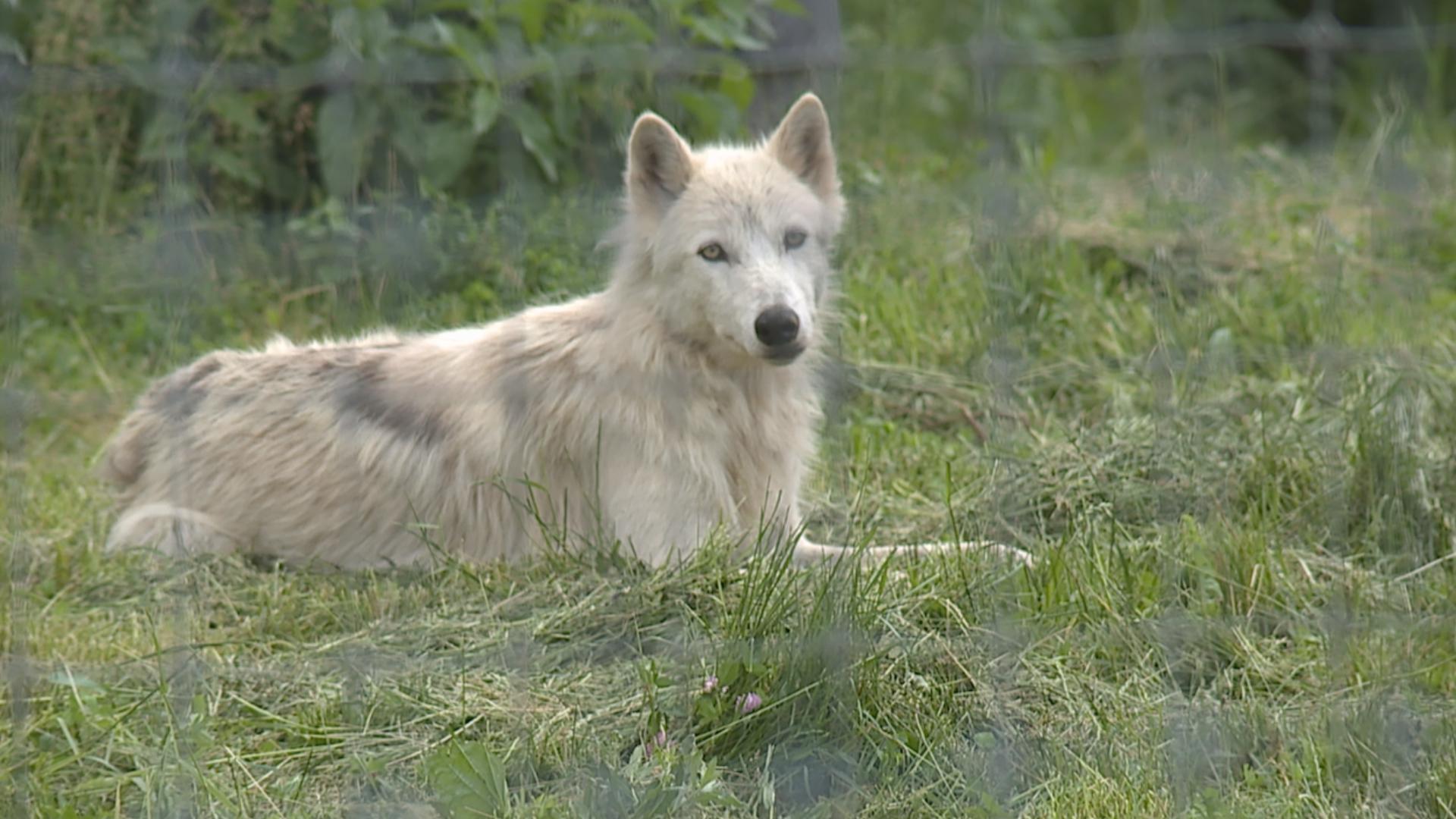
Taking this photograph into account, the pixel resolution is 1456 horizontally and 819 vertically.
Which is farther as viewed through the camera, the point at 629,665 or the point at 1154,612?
the point at 1154,612

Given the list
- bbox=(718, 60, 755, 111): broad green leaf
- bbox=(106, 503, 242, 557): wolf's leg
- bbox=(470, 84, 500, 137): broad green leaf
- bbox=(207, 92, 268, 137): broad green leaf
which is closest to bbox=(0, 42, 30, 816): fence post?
bbox=(106, 503, 242, 557): wolf's leg

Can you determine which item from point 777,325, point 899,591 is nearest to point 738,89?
point 777,325

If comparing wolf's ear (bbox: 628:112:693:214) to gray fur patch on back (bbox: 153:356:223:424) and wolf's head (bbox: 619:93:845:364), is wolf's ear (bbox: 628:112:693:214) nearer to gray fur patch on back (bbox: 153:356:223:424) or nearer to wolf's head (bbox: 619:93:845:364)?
wolf's head (bbox: 619:93:845:364)

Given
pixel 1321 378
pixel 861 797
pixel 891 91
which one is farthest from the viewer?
pixel 891 91

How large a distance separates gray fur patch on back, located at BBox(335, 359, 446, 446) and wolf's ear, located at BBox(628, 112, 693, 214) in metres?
0.83

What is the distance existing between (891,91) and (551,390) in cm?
471

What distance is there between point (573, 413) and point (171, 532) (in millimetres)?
1186

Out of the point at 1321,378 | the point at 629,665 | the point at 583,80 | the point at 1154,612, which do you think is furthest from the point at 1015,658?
the point at 583,80

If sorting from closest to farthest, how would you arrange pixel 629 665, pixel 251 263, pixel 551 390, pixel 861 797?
pixel 861 797
pixel 629 665
pixel 551 390
pixel 251 263

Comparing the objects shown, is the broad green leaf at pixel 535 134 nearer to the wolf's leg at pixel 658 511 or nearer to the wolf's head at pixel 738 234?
the wolf's head at pixel 738 234

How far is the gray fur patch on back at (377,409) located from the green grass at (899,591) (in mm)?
406

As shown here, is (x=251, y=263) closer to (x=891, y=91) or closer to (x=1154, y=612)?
(x=1154, y=612)

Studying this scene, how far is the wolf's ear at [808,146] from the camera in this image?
450 centimetres

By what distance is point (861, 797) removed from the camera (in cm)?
318
